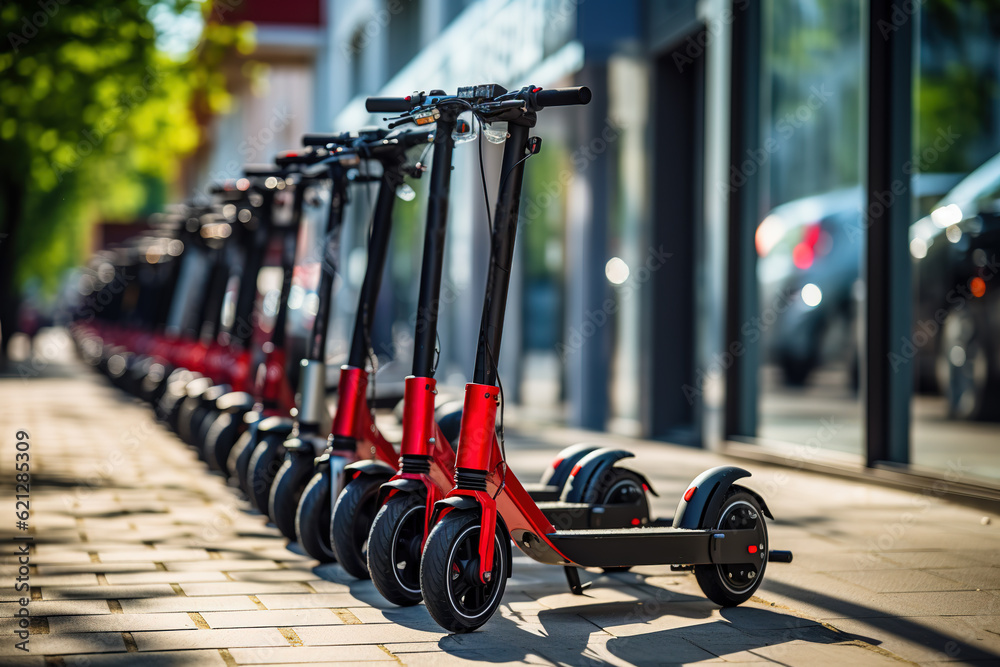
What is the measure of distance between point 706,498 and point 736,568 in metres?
0.33

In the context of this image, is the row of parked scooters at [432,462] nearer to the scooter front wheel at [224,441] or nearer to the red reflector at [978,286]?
the scooter front wheel at [224,441]

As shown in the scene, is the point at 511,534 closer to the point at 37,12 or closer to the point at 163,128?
the point at 37,12

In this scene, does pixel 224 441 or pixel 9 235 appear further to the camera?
pixel 9 235

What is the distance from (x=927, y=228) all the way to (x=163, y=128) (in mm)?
19263

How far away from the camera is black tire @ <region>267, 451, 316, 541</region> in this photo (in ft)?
20.9

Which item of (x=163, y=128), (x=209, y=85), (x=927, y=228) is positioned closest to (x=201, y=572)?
(x=927, y=228)

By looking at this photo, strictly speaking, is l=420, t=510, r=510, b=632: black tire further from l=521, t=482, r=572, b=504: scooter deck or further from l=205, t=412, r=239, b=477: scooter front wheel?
l=205, t=412, r=239, b=477: scooter front wheel

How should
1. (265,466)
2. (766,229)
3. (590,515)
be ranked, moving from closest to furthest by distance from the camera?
(590,515), (265,466), (766,229)

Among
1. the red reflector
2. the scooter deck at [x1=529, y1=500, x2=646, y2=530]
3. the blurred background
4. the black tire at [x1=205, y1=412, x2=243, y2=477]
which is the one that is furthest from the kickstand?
the red reflector

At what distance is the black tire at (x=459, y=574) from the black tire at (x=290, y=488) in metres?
1.97

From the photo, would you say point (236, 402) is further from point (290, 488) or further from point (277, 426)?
point (290, 488)

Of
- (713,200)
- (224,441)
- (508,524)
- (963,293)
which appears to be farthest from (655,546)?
(713,200)

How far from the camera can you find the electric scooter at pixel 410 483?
489cm

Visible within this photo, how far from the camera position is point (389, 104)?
5.16m
